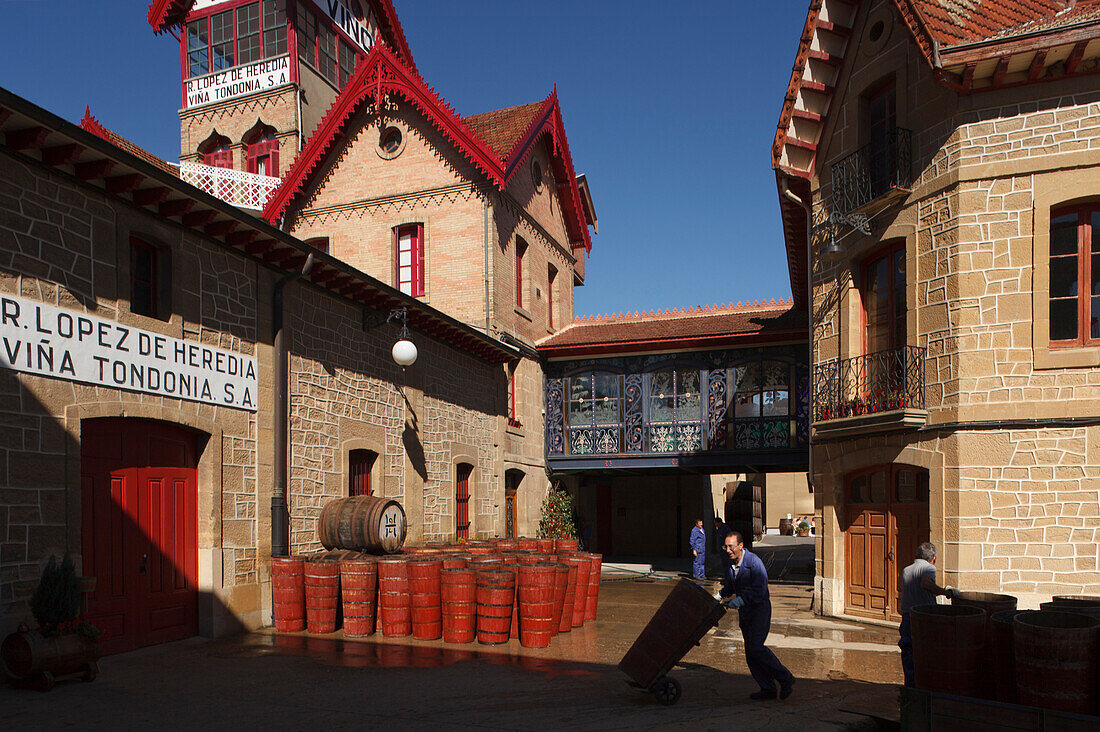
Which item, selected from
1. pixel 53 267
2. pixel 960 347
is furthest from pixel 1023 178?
pixel 53 267

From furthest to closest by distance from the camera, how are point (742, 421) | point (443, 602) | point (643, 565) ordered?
point (643, 565), point (742, 421), point (443, 602)

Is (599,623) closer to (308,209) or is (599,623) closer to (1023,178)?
(1023,178)

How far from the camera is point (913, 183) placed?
38.0 feet

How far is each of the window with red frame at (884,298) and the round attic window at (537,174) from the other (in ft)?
34.6

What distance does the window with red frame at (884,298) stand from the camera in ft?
→ 39.8

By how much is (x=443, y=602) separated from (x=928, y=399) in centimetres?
693

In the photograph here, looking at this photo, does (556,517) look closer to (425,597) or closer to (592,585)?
(592,585)

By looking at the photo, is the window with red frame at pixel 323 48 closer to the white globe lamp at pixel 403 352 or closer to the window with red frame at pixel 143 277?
the white globe lamp at pixel 403 352

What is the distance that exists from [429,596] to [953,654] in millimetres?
5859

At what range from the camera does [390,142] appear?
64.3 feet

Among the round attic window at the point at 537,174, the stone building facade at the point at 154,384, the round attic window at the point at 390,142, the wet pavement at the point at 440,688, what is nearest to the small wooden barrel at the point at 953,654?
the wet pavement at the point at 440,688

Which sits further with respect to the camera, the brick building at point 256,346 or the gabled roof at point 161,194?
the brick building at point 256,346

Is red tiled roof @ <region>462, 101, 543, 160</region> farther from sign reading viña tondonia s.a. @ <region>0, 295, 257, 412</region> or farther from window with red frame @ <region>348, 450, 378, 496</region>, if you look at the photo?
sign reading viña tondonia s.a. @ <region>0, 295, 257, 412</region>

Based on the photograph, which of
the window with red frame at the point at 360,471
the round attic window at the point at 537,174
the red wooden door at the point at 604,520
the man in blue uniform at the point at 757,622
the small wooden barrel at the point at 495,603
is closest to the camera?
the man in blue uniform at the point at 757,622
